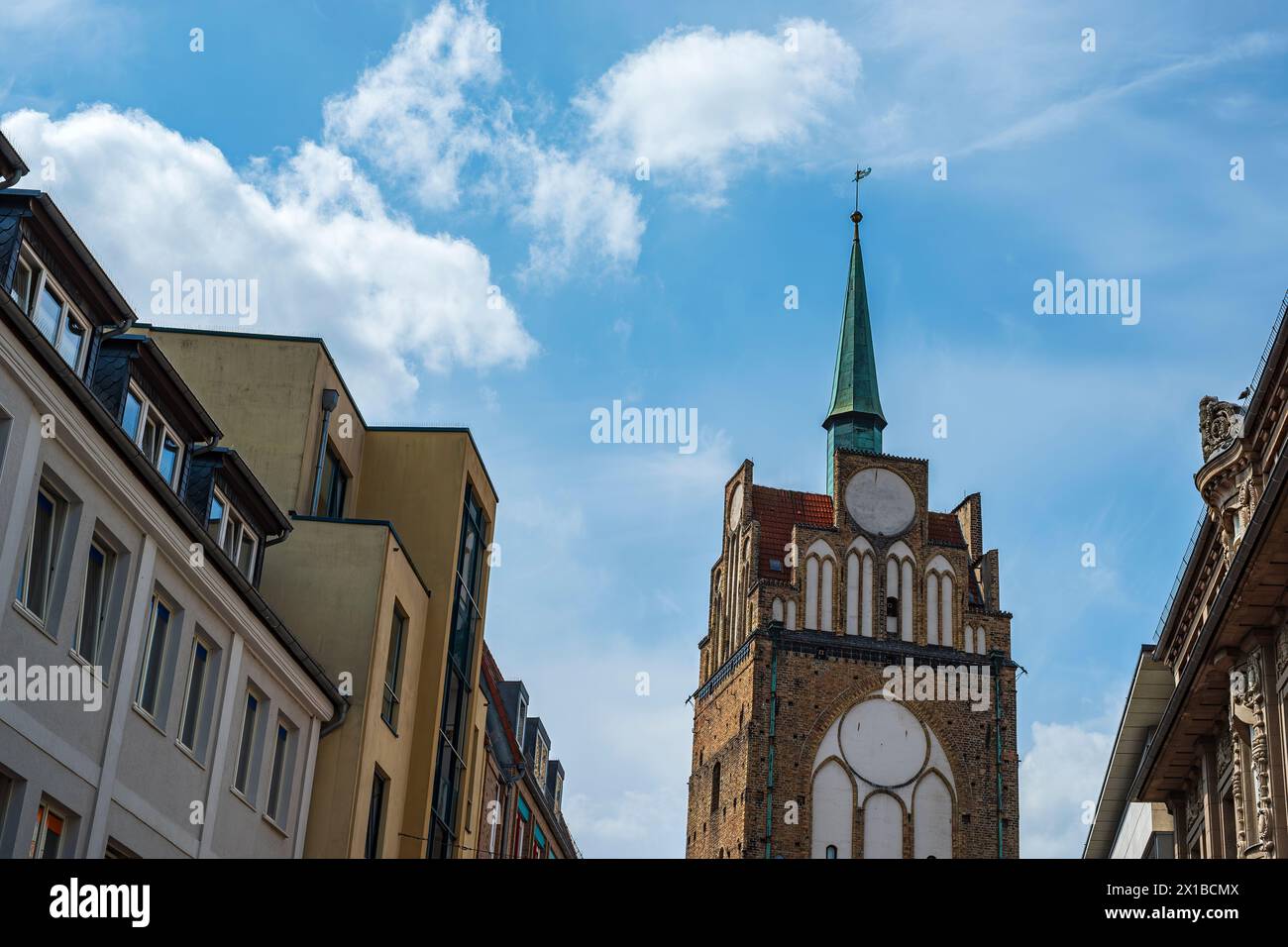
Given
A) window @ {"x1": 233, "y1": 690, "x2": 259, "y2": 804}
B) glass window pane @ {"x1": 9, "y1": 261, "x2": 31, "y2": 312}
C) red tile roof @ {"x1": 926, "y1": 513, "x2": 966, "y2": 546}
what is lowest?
window @ {"x1": 233, "y1": 690, "x2": 259, "y2": 804}

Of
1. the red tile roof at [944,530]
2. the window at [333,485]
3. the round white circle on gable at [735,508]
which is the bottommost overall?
the window at [333,485]

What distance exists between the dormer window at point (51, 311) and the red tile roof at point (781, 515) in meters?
51.7

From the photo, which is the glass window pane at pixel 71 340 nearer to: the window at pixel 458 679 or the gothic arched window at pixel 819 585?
the window at pixel 458 679

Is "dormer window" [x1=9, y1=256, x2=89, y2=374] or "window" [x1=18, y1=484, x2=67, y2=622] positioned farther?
"dormer window" [x1=9, y1=256, x2=89, y2=374]

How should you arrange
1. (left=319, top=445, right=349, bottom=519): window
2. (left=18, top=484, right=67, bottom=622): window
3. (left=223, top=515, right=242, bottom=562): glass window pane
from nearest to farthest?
(left=18, top=484, right=67, bottom=622): window → (left=223, top=515, right=242, bottom=562): glass window pane → (left=319, top=445, right=349, bottom=519): window

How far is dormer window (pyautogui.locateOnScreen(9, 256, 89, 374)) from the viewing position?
635 inches

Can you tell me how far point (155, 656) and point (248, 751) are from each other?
10.4ft

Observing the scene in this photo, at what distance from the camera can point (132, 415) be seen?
18875mm

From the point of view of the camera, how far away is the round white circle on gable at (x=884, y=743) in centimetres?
6494

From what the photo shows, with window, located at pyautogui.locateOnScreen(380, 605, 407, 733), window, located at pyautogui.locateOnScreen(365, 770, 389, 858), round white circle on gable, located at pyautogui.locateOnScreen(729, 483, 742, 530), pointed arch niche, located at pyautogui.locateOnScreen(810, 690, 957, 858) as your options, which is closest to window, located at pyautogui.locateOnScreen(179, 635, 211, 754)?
window, located at pyautogui.locateOnScreen(365, 770, 389, 858)

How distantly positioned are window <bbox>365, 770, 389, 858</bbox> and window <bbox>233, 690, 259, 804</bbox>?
3238 millimetres

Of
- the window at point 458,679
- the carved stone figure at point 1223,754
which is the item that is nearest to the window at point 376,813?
the window at point 458,679

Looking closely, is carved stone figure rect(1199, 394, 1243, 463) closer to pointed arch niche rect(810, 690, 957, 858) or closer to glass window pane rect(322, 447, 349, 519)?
glass window pane rect(322, 447, 349, 519)
